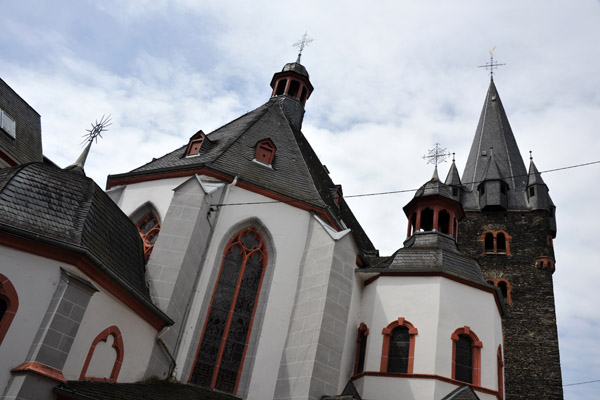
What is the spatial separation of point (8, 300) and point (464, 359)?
982 centimetres

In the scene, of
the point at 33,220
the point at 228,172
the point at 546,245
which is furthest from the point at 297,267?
the point at 546,245

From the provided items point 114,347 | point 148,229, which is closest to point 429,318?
point 148,229

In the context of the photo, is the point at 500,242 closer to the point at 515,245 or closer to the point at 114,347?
the point at 515,245

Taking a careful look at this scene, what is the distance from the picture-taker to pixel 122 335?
9609 millimetres

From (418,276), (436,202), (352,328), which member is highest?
(436,202)

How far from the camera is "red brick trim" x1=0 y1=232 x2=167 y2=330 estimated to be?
330 inches

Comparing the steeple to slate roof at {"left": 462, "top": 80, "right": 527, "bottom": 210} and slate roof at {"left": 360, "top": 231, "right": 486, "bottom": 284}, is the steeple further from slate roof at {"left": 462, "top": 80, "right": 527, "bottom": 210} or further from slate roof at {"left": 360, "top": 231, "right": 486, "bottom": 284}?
slate roof at {"left": 360, "top": 231, "right": 486, "bottom": 284}

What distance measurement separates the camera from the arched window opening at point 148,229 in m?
12.6

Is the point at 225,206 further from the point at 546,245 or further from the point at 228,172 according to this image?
the point at 546,245

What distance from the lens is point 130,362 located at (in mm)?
9773

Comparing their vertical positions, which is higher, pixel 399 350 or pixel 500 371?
pixel 500 371

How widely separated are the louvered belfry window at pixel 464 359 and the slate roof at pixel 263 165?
14.2ft

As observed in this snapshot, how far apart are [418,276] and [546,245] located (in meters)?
14.2

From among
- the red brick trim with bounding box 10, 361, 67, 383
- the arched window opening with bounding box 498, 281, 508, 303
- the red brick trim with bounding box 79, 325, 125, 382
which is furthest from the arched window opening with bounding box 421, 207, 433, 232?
the red brick trim with bounding box 10, 361, 67, 383
